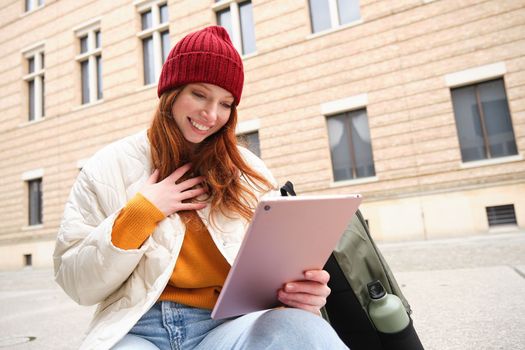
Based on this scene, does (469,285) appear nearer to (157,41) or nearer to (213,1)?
(213,1)

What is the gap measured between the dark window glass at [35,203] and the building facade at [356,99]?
1.69 feet

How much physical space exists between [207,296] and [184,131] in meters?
0.66

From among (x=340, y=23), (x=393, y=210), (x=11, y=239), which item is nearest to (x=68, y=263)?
(x=393, y=210)

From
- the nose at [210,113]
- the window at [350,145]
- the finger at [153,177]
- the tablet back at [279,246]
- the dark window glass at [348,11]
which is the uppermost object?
the dark window glass at [348,11]

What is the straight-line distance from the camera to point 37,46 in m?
13.5

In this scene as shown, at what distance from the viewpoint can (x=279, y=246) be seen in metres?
0.94

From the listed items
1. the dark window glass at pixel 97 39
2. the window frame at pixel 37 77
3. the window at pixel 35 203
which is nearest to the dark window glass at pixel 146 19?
the dark window glass at pixel 97 39

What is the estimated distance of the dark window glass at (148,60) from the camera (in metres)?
11.9

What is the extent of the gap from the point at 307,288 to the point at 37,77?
1578 centimetres

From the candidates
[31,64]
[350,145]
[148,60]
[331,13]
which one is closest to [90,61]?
[148,60]

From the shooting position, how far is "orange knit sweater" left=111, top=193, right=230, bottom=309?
1.14m

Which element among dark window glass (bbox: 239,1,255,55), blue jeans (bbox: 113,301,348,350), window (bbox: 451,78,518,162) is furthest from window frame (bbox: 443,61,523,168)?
blue jeans (bbox: 113,301,348,350)

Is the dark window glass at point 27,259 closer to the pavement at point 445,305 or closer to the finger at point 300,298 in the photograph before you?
the pavement at point 445,305

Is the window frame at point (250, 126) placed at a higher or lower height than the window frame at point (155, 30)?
lower
